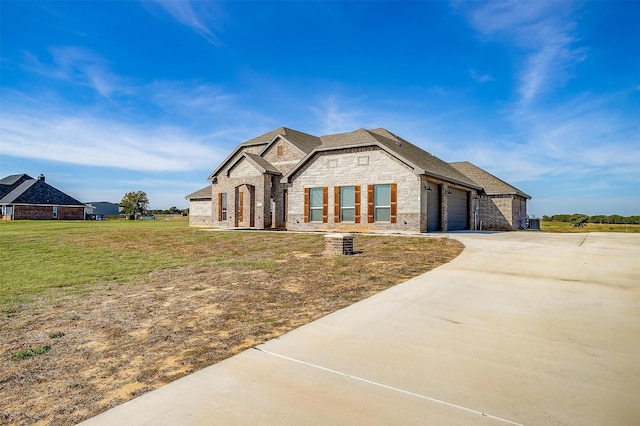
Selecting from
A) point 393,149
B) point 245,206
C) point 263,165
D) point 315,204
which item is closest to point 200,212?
point 245,206

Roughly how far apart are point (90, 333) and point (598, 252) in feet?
45.0

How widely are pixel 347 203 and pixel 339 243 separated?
31.0 feet

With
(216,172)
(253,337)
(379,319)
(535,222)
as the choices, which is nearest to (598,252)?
(379,319)

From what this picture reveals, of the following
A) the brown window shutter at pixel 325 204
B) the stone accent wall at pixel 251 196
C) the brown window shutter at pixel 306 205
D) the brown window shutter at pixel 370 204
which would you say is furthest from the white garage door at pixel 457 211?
the stone accent wall at pixel 251 196

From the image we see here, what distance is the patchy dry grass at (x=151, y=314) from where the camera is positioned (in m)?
3.24

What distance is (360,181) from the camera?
19.5 metres

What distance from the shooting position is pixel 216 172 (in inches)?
1107

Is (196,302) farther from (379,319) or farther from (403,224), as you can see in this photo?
(403,224)

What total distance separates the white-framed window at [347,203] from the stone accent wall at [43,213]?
4759 centimetres

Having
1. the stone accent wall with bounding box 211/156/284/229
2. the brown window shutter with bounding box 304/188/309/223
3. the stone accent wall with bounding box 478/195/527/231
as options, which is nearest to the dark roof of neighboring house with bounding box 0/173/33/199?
the stone accent wall with bounding box 211/156/284/229

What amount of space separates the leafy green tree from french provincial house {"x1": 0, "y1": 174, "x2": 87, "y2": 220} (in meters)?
5.67

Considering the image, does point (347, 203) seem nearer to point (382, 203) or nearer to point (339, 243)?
point (382, 203)

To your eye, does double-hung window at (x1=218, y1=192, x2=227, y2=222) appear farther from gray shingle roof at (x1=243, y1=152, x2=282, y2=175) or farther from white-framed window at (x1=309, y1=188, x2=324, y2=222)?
white-framed window at (x1=309, y1=188, x2=324, y2=222)

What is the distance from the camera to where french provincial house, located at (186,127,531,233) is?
18.4m
